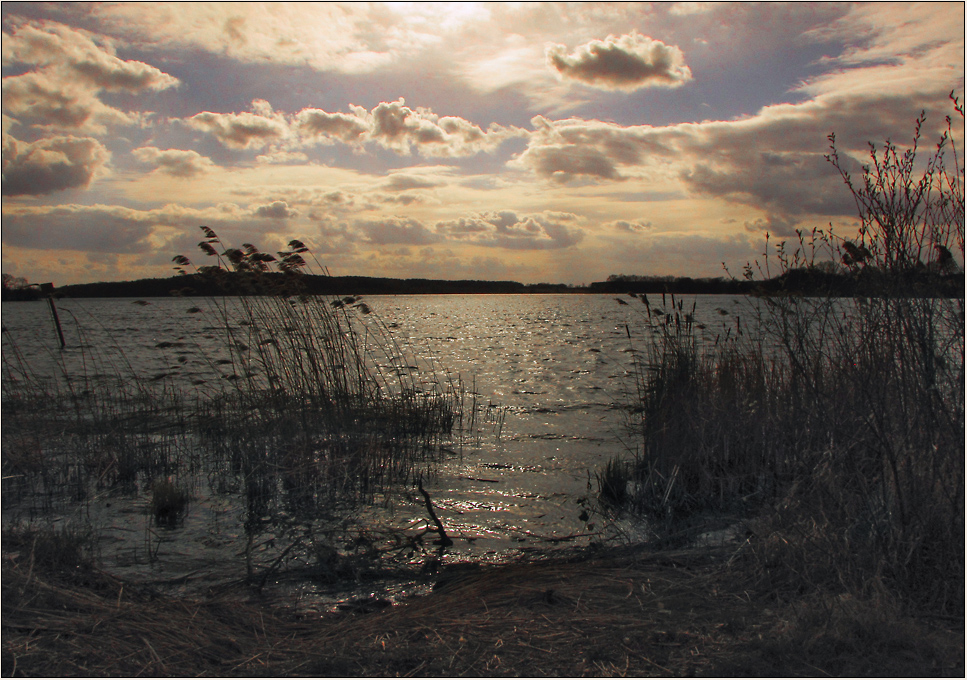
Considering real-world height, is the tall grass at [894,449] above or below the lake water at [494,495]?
above

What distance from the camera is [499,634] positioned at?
3.12 metres

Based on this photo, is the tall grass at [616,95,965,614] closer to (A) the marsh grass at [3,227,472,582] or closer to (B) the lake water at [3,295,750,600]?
(B) the lake water at [3,295,750,600]

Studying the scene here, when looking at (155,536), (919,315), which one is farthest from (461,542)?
(919,315)

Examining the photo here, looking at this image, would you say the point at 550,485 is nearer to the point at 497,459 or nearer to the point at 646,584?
the point at 497,459

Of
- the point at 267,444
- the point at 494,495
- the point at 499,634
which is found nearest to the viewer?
the point at 499,634

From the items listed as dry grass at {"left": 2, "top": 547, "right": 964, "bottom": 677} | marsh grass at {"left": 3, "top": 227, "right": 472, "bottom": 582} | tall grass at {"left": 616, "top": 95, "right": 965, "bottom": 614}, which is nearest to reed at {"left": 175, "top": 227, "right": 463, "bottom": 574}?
marsh grass at {"left": 3, "top": 227, "right": 472, "bottom": 582}

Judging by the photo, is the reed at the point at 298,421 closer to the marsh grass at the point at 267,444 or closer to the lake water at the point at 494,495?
the marsh grass at the point at 267,444

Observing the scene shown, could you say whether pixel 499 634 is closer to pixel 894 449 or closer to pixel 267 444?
pixel 894 449

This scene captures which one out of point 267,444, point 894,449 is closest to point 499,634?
point 894,449

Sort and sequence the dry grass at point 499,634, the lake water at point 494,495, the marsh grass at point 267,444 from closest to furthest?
1. the dry grass at point 499,634
2. the lake water at point 494,495
3. the marsh grass at point 267,444

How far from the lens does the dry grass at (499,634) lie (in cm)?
279

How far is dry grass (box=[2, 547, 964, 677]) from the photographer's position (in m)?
2.79

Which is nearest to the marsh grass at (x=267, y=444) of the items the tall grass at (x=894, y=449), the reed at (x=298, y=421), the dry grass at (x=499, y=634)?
the reed at (x=298, y=421)

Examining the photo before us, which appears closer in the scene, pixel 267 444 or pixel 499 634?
pixel 499 634
